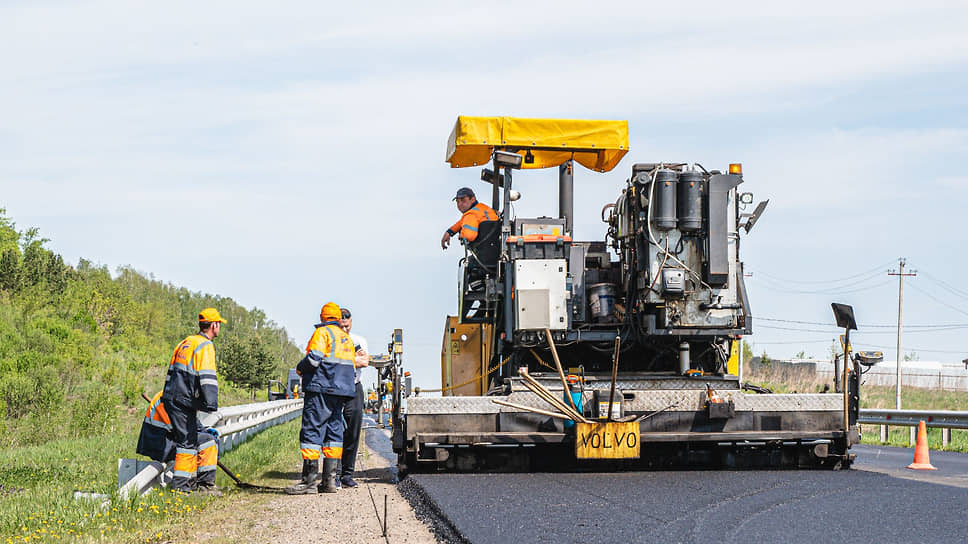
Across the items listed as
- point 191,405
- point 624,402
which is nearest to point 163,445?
point 191,405

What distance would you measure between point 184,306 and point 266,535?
110688 millimetres

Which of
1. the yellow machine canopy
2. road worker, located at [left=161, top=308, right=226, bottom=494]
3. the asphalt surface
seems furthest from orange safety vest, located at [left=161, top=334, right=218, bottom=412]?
the yellow machine canopy

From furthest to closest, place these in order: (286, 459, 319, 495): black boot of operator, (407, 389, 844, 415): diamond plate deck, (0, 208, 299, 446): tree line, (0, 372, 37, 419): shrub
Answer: (0, 372, 37, 419): shrub < (0, 208, 299, 446): tree line < (407, 389, 844, 415): diamond plate deck < (286, 459, 319, 495): black boot of operator

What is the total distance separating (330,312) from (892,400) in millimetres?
46002

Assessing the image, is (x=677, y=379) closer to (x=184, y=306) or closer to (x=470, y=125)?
(x=470, y=125)

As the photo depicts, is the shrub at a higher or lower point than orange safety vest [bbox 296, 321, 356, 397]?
lower

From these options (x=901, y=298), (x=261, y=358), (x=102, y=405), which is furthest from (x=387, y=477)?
(x=261, y=358)

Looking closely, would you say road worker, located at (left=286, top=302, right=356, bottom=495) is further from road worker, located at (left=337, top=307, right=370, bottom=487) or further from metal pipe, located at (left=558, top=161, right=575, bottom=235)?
metal pipe, located at (left=558, top=161, right=575, bottom=235)

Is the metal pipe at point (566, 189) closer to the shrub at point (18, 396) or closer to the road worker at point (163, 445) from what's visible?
the road worker at point (163, 445)

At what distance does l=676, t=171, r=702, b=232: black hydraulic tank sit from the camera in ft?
34.5

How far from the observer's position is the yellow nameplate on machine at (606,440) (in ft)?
32.5

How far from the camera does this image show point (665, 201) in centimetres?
1052

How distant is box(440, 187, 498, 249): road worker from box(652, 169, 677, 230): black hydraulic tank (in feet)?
5.49

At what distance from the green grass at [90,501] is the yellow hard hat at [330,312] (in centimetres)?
173
